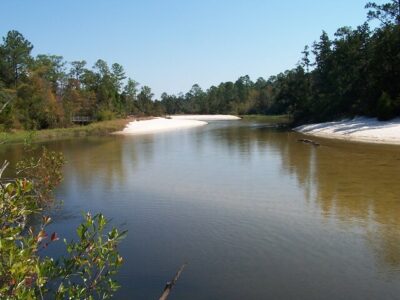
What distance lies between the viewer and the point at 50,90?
8019 cm

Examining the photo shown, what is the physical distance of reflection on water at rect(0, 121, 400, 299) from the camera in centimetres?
1004

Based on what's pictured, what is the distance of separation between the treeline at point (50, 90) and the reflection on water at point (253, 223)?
37.1 m

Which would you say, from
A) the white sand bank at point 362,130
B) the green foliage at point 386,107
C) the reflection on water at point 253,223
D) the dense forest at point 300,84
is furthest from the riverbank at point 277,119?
the reflection on water at point 253,223

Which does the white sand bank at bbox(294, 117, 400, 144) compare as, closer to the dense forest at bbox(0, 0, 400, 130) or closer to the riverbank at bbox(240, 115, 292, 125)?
the dense forest at bbox(0, 0, 400, 130)

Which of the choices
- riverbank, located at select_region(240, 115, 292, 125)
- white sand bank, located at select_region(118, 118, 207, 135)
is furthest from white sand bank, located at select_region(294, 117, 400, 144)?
white sand bank, located at select_region(118, 118, 207, 135)

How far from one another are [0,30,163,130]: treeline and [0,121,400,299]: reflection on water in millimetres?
37087

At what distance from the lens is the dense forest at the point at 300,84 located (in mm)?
53688

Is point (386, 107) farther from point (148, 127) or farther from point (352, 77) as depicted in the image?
point (148, 127)

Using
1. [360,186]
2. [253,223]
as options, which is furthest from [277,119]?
[253,223]

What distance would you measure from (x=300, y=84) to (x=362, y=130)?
104 feet

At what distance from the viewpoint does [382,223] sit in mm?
14344

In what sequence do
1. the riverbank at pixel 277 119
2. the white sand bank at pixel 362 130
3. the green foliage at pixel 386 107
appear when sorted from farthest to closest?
the riverbank at pixel 277 119 → the green foliage at pixel 386 107 → the white sand bank at pixel 362 130

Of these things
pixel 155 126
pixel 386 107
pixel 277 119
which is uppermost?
pixel 386 107

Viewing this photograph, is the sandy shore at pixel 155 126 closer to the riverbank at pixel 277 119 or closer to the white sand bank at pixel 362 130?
the riverbank at pixel 277 119
